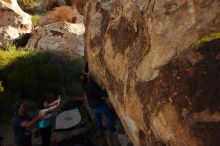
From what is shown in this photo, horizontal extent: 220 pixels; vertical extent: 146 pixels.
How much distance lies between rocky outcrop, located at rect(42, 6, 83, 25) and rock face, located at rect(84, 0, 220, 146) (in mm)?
10365

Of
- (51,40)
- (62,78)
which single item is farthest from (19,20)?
(62,78)

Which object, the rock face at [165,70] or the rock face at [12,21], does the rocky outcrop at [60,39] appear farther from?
the rock face at [165,70]

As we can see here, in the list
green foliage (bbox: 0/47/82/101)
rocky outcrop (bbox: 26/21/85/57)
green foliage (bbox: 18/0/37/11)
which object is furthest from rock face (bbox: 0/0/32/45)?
green foliage (bbox: 18/0/37/11)

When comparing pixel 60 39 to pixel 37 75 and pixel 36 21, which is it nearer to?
pixel 37 75

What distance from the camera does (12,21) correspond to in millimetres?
16859

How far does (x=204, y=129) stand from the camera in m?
4.68

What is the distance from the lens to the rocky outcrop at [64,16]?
58.2ft

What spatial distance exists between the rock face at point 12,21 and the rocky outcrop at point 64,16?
0.98 m

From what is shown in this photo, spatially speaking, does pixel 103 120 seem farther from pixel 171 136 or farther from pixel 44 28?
pixel 44 28

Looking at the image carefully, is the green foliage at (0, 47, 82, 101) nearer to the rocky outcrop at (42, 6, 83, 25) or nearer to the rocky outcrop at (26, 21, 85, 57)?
the rocky outcrop at (26, 21, 85, 57)

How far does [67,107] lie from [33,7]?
Answer: 1161 cm

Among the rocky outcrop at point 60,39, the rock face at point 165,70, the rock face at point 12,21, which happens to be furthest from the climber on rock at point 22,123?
the rock face at point 12,21

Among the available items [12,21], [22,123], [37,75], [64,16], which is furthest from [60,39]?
[22,123]

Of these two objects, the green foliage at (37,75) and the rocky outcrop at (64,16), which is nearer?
the green foliage at (37,75)
